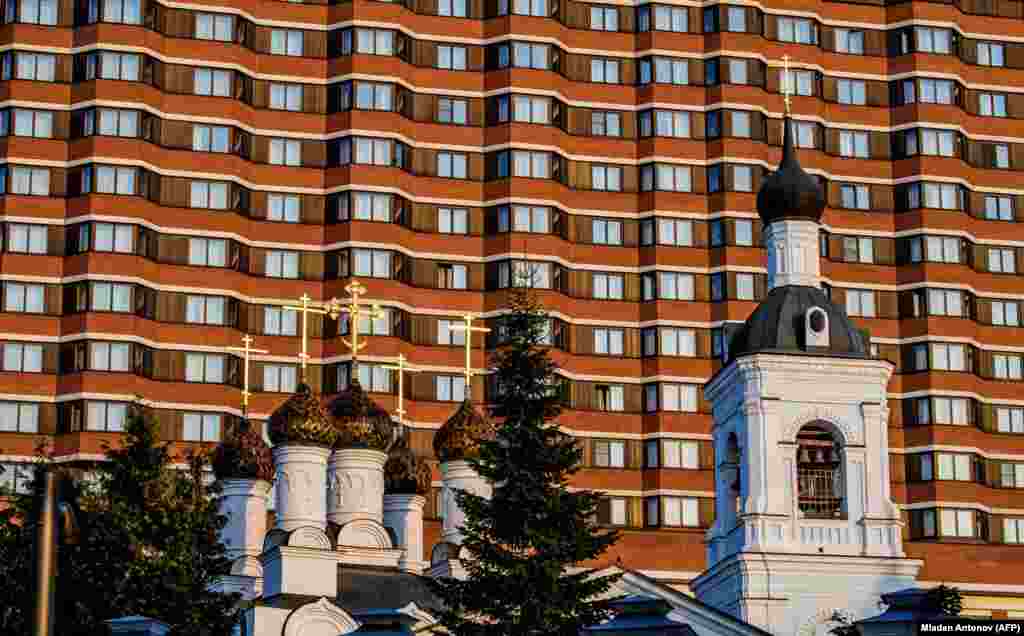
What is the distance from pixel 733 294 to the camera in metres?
99.6

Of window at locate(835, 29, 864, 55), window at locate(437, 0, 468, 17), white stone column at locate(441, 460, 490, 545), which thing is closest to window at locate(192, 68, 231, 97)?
window at locate(437, 0, 468, 17)

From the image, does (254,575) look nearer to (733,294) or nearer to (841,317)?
(841,317)

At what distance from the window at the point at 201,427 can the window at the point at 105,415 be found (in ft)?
8.83

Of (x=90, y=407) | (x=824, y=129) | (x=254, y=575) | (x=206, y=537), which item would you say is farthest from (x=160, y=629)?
(x=824, y=129)

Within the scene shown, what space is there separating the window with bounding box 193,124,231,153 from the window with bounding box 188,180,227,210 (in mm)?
1477

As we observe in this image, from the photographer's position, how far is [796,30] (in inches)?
4124

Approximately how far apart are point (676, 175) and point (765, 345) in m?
48.4

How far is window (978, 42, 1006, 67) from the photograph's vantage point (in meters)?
106

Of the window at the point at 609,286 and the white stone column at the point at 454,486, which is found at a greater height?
the window at the point at 609,286

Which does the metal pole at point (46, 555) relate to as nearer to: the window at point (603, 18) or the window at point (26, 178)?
the window at point (26, 178)

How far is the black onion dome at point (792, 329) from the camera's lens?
174ft

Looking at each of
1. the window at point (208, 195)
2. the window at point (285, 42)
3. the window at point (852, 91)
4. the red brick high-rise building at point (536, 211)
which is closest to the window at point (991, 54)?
the red brick high-rise building at point (536, 211)

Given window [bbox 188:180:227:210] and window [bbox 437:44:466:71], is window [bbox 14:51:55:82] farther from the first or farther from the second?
window [bbox 437:44:466:71]

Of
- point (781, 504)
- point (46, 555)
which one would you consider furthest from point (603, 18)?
point (46, 555)
